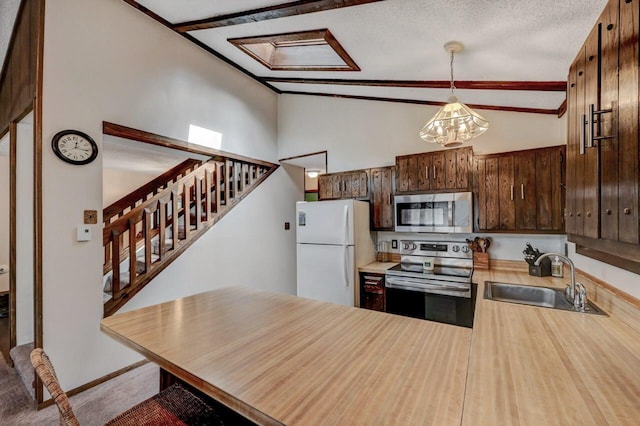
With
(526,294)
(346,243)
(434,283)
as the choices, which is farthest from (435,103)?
(526,294)

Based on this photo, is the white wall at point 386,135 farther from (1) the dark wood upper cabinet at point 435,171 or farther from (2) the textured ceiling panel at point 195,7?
Result: (2) the textured ceiling panel at point 195,7

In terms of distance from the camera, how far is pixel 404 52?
7.73 feet

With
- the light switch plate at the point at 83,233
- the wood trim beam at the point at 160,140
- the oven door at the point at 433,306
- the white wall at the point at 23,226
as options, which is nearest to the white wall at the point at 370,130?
the wood trim beam at the point at 160,140

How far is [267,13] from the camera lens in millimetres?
2396

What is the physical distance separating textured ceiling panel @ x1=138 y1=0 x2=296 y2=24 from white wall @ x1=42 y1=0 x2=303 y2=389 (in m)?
0.22

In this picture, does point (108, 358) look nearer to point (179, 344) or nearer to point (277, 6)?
point (179, 344)

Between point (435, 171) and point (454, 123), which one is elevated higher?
point (454, 123)

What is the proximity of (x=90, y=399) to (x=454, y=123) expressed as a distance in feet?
11.7

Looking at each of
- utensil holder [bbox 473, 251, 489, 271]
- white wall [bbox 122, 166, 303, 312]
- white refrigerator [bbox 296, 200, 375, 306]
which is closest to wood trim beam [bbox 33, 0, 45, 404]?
white wall [bbox 122, 166, 303, 312]

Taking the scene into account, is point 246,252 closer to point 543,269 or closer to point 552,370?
point 543,269

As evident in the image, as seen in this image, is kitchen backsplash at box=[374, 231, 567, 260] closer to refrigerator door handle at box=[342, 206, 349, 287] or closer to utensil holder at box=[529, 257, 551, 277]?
utensil holder at box=[529, 257, 551, 277]

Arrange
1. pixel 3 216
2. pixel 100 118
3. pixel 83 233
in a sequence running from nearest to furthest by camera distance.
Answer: pixel 83 233
pixel 100 118
pixel 3 216

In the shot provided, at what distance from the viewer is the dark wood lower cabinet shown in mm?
3225

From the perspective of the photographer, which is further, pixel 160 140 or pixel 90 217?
pixel 160 140
